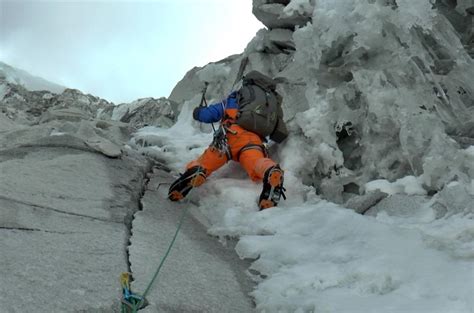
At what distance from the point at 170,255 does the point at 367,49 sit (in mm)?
3953

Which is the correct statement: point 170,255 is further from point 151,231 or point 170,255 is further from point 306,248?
point 306,248

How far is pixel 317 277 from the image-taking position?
151 inches

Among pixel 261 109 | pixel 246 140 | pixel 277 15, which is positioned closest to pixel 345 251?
pixel 246 140

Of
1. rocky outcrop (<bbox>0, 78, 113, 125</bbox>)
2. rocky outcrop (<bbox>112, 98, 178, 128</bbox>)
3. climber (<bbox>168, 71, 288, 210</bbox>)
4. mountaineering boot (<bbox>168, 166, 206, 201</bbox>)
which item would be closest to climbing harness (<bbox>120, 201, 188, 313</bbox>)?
climber (<bbox>168, 71, 288, 210</bbox>)

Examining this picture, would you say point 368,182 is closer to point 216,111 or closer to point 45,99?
point 216,111

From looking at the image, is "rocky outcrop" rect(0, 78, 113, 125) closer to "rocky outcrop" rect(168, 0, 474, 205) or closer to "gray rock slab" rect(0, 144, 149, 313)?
"gray rock slab" rect(0, 144, 149, 313)

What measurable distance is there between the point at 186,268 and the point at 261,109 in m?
3.33

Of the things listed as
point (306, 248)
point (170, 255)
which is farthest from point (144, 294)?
point (306, 248)

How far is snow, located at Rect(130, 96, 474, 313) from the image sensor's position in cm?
327

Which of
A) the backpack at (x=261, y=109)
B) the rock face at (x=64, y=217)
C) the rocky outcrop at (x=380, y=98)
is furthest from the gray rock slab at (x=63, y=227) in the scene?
the rocky outcrop at (x=380, y=98)

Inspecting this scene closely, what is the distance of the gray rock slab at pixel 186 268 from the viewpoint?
352 cm

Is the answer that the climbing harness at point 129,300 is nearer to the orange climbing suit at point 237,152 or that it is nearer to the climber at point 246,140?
the climber at point 246,140

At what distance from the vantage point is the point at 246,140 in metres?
6.66

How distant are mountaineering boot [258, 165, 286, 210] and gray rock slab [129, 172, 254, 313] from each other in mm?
777
